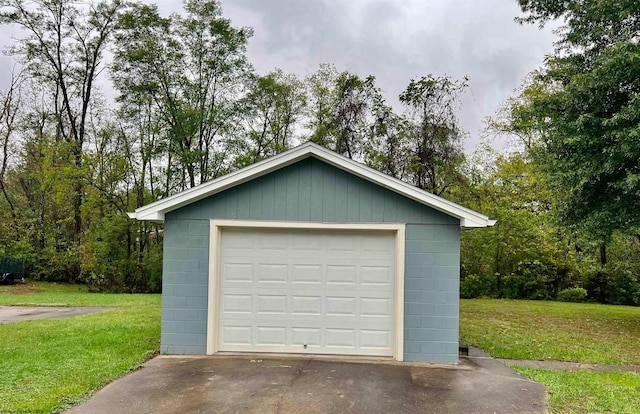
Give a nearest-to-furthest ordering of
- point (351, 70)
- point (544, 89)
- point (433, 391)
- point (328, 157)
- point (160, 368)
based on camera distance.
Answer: point (433, 391) → point (160, 368) → point (328, 157) → point (544, 89) → point (351, 70)

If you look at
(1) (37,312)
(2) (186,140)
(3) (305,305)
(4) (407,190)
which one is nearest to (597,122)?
(4) (407,190)

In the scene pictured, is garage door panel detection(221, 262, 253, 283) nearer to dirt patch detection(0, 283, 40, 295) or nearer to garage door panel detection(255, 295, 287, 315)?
garage door panel detection(255, 295, 287, 315)

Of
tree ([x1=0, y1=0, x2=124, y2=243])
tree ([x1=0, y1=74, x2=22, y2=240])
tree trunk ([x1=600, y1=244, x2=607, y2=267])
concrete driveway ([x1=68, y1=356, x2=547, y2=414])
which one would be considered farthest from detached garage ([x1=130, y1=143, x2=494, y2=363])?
tree ([x1=0, y1=74, x2=22, y2=240])

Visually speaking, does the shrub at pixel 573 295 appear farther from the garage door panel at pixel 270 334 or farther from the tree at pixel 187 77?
the tree at pixel 187 77

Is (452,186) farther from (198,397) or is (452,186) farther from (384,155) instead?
(198,397)

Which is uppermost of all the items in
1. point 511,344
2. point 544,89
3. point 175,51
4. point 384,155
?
point 175,51

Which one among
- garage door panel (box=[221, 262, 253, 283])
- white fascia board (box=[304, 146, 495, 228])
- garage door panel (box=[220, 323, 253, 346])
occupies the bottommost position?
garage door panel (box=[220, 323, 253, 346])

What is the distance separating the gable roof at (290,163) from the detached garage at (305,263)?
0.02 metres

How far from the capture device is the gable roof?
6793 mm

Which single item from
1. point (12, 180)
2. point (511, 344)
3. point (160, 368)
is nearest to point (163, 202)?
point (160, 368)

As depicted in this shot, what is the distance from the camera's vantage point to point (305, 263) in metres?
7.30

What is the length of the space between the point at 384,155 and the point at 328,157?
14.0 meters

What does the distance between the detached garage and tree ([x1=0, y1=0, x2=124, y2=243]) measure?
1870cm

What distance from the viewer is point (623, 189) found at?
981 cm
